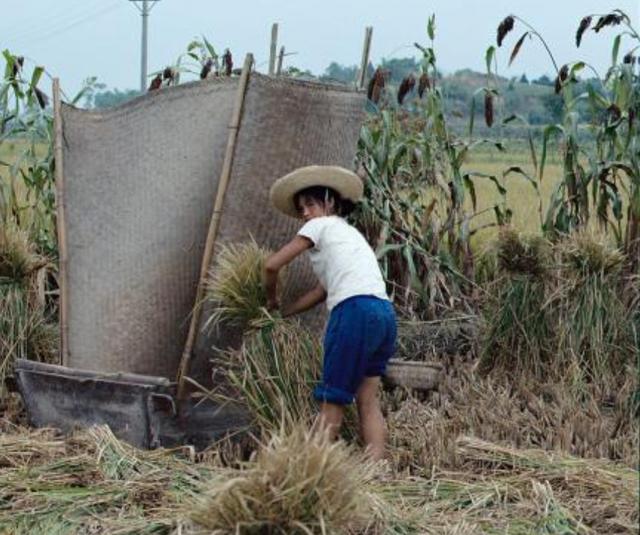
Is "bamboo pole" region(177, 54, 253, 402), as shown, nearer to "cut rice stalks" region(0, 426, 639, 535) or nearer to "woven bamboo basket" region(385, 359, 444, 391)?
"cut rice stalks" region(0, 426, 639, 535)

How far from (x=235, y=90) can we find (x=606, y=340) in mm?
1979

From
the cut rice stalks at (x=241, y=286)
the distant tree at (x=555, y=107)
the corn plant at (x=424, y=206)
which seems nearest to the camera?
the cut rice stalks at (x=241, y=286)

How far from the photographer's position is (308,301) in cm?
527

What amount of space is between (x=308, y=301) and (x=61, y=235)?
124cm

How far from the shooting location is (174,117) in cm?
578

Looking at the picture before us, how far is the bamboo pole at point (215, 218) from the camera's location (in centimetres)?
547

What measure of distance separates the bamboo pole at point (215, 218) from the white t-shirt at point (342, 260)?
0.53 meters

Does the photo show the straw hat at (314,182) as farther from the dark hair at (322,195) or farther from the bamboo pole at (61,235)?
the bamboo pole at (61,235)

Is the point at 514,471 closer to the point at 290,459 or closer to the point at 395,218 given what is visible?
the point at 290,459

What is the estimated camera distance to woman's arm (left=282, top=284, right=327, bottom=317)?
17.3 ft

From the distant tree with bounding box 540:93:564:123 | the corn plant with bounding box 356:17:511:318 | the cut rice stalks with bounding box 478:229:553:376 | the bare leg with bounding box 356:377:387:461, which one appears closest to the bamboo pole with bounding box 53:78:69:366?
the bare leg with bounding box 356:377:387:461

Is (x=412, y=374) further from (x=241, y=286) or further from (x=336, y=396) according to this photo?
(x=241, y=286)

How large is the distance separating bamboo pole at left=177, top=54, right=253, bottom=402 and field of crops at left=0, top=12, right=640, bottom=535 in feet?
0.31

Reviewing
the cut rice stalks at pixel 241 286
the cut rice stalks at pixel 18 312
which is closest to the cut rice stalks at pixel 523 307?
the cut rice stalks at pixel 241 286
